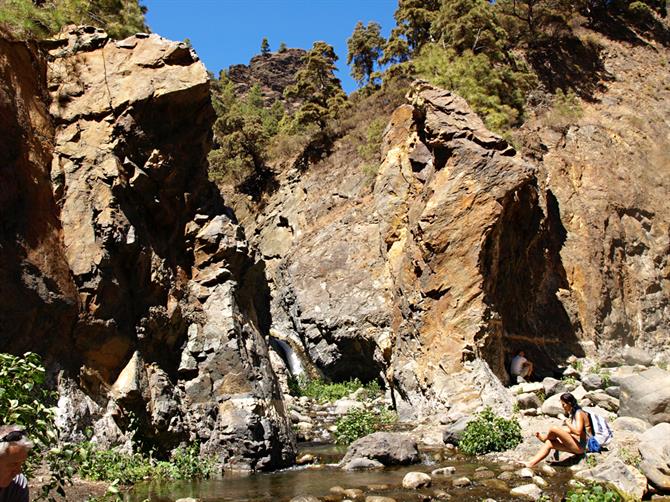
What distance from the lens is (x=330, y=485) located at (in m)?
9.55

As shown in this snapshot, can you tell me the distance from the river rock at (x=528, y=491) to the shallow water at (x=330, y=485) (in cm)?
10

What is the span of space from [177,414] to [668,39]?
122 ft

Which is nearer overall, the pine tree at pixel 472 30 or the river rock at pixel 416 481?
the river rock at pixel 416 481

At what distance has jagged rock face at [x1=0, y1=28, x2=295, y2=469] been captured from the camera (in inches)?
421

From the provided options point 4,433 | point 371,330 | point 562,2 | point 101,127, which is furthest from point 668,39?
point 4,433

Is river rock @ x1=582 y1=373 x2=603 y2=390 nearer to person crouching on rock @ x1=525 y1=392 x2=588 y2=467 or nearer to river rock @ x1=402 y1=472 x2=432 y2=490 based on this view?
person crouching on rock @ x1=525 y1=392 x2=588 y2=467

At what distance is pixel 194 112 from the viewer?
13906 mm

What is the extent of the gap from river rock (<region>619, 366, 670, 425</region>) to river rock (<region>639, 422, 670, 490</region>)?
299 centimetres

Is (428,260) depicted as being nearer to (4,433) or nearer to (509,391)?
(509,391)

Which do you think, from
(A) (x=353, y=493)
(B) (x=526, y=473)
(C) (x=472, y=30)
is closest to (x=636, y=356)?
(B) (x=526, y=473)

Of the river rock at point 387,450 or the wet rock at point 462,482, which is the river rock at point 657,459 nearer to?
the wet rock at point 462,482

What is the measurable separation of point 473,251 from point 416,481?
8.42m

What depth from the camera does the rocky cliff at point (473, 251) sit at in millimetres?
16391

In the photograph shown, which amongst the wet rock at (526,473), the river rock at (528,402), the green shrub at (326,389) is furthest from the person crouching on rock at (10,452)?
the green shrub at (326,389)
